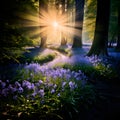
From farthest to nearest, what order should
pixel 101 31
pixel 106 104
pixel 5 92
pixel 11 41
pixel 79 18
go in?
pixel 79 18 → pixel 101 31 → pixel 106 104 → pixel 5 92 → pixel 11 41

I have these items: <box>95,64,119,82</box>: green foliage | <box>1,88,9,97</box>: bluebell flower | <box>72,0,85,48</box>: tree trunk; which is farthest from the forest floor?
<box>72,0,85,48</box>: tree trunk

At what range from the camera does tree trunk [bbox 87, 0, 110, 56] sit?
1599 cm

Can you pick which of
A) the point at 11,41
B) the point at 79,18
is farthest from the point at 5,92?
the point at 79,18

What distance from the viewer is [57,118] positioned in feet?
18.5

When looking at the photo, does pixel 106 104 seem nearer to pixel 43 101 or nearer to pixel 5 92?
pixel 43 101

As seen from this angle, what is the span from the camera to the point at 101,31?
52.9ft

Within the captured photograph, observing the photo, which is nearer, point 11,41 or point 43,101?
point 11,41

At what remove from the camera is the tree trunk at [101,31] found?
15992 millimetres

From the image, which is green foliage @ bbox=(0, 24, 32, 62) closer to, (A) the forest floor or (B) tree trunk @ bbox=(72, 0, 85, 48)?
Answer: (A) the forest floor

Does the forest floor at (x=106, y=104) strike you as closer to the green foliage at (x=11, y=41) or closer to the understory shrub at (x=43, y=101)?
the understory shrub at (x=43, y=101)

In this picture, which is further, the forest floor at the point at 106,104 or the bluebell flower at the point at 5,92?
the forest floor at the point at 106,104

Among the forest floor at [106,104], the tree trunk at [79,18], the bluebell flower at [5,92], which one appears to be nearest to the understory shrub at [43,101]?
the bluebell flower at [5,92]

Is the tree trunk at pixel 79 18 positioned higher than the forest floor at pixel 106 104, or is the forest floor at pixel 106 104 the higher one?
the tree trunk at pixel 79 18

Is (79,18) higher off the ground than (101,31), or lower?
higher
